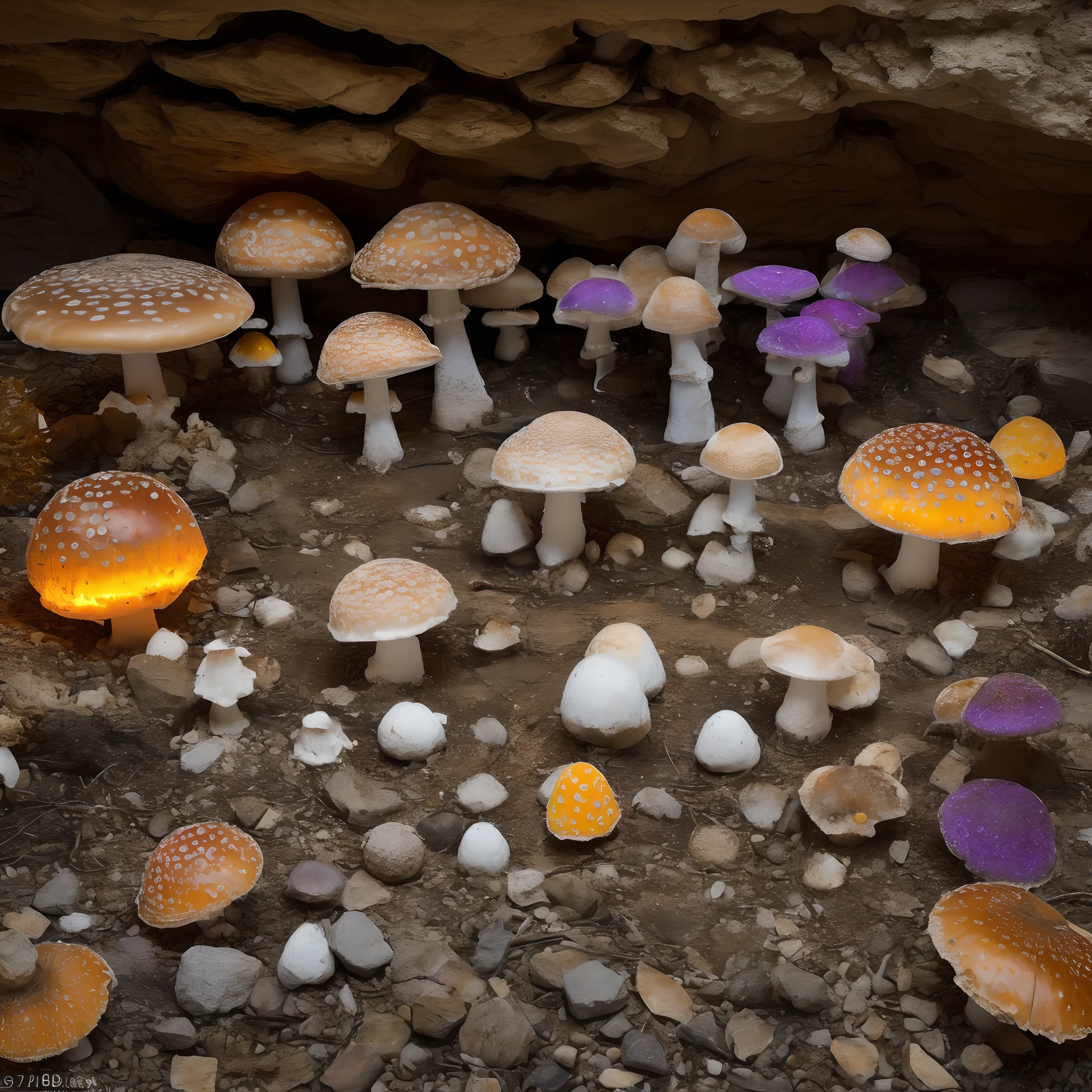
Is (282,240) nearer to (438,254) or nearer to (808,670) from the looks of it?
(438,254)

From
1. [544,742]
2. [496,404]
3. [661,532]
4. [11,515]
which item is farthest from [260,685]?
[496,404]

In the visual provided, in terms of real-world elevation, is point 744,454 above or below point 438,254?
below

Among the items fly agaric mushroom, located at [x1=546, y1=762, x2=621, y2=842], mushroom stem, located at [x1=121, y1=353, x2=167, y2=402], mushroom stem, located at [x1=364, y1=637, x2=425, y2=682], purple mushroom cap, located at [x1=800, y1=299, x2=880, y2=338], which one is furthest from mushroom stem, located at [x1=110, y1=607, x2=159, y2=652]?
purple mushroom cap, located at [x1=800, y1=299, x2=880, y2=338]

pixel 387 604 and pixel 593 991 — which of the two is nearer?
pixel 593 991

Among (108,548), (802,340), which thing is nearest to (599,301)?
(802,340)

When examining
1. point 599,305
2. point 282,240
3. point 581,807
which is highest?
point 282,240

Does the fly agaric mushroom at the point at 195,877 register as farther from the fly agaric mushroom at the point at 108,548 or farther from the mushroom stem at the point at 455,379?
the mushroom stem at the point at 455,379
